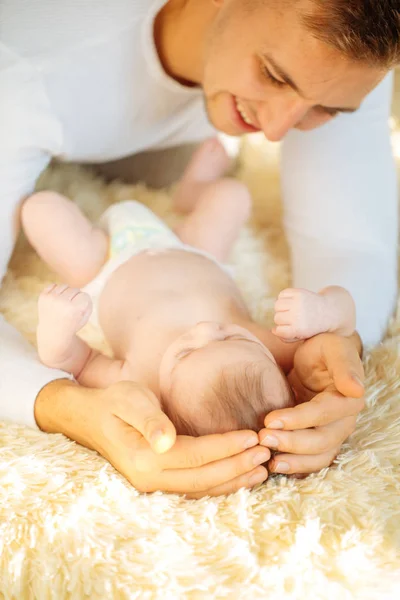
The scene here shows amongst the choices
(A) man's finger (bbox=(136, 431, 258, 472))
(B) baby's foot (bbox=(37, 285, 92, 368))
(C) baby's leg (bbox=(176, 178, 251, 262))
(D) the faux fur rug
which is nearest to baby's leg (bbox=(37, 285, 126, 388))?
(B) baby's foot (bbox=(37, 285, 92, 368))

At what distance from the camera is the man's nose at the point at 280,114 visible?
1104mm

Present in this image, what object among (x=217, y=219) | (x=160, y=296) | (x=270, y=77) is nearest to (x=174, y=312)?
(x=160, y=296)

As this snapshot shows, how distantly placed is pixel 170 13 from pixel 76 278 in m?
0.57

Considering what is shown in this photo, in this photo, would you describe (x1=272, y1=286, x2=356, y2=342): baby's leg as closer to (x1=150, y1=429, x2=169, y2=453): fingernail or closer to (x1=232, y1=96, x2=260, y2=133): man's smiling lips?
(x1=150, y1=429, x2=169, y2=453): fingernail

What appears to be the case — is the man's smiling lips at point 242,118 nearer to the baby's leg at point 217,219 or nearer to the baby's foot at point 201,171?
the baby's leg at point 217,219

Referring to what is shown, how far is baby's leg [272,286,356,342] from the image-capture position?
99cm

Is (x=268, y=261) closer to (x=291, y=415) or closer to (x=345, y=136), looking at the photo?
(x=345, y=136)

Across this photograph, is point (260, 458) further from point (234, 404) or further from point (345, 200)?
point (345, 200)

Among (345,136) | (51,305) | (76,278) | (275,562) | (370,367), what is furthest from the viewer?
(345,136)

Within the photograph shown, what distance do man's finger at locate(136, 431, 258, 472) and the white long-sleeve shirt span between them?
0.28 m

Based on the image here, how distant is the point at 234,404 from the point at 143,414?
130 mm

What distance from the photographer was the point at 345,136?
4.72 feet

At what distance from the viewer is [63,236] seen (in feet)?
4.10

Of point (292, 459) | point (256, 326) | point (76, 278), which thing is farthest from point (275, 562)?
point (76, 278)
